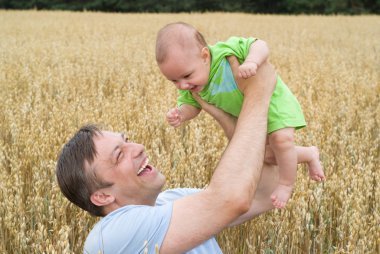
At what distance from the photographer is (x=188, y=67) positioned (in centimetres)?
226

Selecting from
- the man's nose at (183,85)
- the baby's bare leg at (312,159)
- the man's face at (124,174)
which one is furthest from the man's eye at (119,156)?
the baby's bare leg at (312,159)

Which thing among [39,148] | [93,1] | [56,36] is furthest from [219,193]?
[93,1]

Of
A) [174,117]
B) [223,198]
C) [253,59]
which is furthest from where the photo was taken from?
[174,117]

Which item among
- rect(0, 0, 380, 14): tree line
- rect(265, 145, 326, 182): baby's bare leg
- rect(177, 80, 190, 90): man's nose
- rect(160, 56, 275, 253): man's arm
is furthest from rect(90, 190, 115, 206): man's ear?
rect(0, 0, 380, 14): tree line

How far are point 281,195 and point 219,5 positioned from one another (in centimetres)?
3421

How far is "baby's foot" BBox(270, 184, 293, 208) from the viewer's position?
222 cm

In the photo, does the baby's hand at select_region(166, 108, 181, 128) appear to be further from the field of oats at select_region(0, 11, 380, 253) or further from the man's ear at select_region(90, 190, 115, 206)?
the man's ear at select_region(90, 190, 115, 206)

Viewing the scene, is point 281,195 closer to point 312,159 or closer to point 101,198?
point 312,159

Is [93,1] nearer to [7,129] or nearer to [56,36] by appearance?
[56,36]

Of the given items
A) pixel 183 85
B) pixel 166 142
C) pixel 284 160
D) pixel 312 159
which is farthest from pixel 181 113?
pixel 166 142

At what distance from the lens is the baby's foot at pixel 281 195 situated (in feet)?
7.29

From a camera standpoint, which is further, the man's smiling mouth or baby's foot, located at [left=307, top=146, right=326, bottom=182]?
baby's foot, located at [left=307, top=146, right=326, bottom=182]

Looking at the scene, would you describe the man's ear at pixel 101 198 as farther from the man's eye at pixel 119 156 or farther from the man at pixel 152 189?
the man's eye at pixel 119 156

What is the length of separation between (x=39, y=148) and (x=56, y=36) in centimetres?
983
